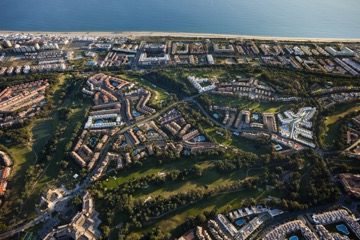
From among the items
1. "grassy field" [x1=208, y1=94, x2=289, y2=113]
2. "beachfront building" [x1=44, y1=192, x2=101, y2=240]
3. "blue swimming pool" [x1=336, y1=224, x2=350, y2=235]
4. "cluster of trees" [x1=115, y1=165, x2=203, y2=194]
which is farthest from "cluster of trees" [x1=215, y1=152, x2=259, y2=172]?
"beachfront building" [x1=44, y1=192, x2=101, y2=240]

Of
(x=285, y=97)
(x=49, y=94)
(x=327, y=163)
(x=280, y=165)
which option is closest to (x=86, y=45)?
(x=49, y=94)

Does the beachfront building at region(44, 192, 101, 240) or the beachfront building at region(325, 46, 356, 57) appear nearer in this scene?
the beachfront building at region(44, 192, 101, 240)

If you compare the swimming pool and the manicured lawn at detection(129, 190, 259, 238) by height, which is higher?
the swimming pool

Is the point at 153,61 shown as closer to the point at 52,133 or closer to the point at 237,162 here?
the point at 52,133

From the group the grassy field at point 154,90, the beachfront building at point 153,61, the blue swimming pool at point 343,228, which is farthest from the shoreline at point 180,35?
the blue swimming pool at point 343,228

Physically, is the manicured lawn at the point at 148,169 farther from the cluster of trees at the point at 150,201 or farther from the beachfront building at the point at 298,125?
the beachfront building at the point at 298,125

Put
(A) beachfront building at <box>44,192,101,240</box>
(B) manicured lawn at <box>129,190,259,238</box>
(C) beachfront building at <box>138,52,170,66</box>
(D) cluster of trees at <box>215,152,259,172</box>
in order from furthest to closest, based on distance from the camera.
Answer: (C) beachfront building at <box>138,52,170,66</box>
(D) cluster of trees at <box>215,152,259,172</box>
(B) manicured lawn at <box>129,190,259,238</box>
(A) beachfront building at <box>44,192,101,240</box>

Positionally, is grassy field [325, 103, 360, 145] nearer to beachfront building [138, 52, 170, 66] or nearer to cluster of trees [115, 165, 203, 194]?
cluster of trees [115, 165, 203, 194]

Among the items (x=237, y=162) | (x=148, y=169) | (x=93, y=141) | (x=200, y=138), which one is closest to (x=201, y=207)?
(x=237, y=162)
